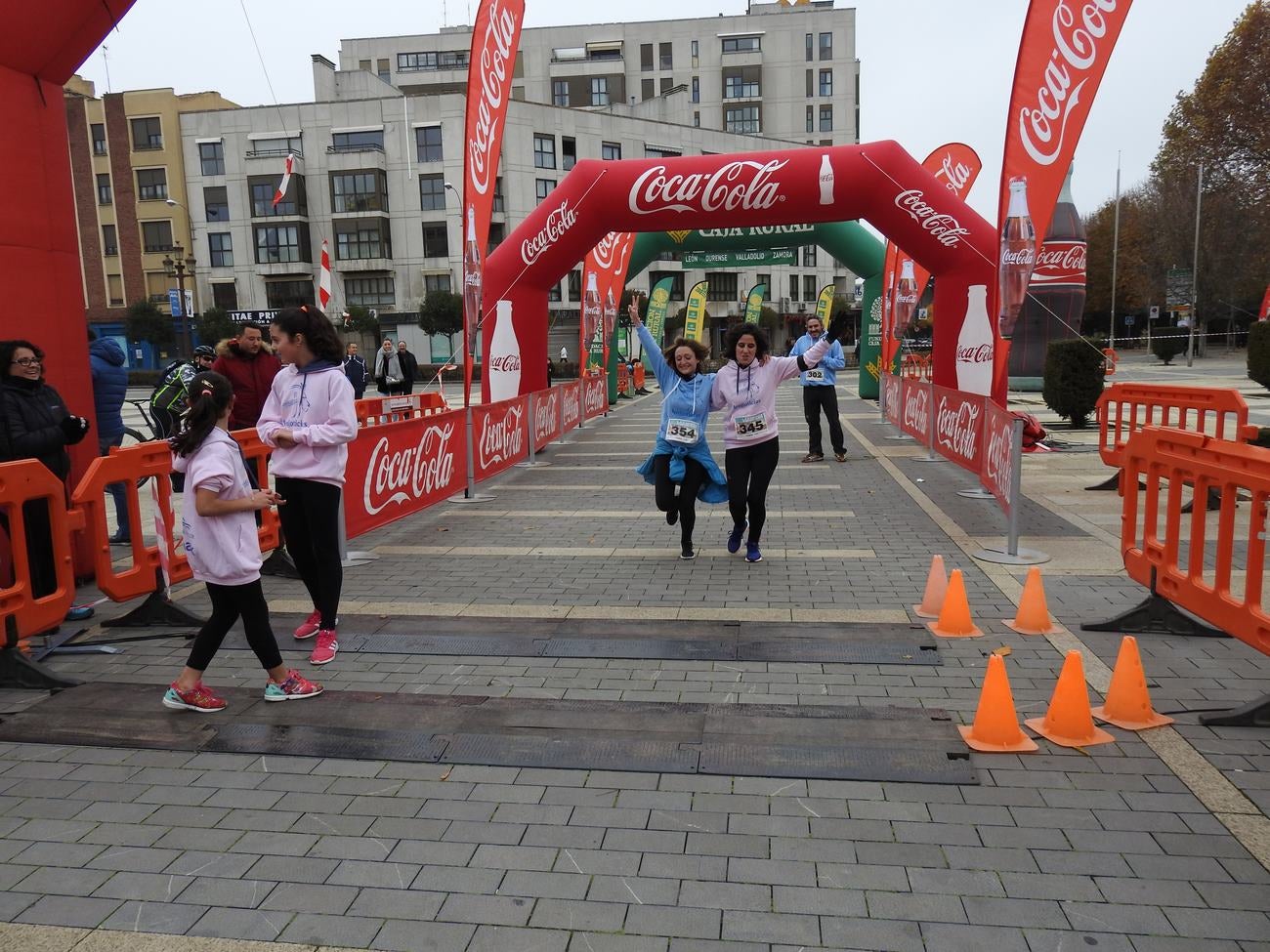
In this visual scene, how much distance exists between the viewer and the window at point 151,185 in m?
53.9

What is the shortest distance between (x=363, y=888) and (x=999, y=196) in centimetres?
837

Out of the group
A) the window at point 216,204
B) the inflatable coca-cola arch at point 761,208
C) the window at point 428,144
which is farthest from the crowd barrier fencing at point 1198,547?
the window at point 216,204

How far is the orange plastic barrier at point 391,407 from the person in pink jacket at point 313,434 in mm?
4426

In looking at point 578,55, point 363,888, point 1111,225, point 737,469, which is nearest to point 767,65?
point 578,55

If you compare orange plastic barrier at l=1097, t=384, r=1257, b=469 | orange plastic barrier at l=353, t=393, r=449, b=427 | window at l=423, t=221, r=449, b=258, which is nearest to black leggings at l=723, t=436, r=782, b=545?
orange plastic barrier at l=1097, t=384, r=1257, b=469

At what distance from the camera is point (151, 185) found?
178 feet

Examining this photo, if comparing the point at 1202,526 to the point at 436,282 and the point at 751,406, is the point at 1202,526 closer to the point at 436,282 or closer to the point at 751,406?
the point at 751,406

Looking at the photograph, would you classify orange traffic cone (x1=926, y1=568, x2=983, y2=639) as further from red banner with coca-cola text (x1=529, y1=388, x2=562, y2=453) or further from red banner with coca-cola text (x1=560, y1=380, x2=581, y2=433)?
red banner with coca-cola text (x1=560, y1=380, x2=581, y2=433)

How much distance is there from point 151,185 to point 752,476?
193 ft

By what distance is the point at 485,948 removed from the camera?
2.49 metres

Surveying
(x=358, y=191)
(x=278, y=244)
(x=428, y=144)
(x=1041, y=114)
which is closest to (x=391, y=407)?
(x=1041, y=114)

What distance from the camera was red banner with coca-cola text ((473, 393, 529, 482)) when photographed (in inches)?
426

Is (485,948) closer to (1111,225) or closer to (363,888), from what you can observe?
(363,888)

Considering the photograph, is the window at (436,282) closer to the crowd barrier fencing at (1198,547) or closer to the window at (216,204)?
the window at (216,204)
